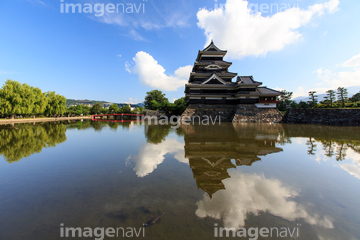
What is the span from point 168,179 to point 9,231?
295 centimetres

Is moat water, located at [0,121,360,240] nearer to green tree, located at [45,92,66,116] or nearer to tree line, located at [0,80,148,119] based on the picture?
tree line, located at [0,80,148,119]

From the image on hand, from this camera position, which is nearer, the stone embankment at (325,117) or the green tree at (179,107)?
the stone embankment at (325,117)

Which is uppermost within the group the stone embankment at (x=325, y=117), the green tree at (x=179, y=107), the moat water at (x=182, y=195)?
the green tree at (x=179, y=107)

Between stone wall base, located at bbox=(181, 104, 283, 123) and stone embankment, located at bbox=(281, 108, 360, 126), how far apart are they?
1620mm

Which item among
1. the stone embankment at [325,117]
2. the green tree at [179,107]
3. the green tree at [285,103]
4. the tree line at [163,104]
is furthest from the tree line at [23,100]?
the green tree at [285,103]

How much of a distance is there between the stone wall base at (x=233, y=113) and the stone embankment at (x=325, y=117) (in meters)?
1.62

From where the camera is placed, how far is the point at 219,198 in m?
3.11

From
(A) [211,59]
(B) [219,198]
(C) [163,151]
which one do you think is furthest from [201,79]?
(B) [219,198]

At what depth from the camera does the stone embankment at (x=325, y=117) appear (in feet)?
59.8

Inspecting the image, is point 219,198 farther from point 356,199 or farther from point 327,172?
point 327,172

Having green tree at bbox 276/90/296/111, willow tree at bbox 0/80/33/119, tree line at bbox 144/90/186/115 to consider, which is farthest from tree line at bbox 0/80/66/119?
green tree at bbox 276/90/296/111

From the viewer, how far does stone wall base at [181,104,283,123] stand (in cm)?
2225

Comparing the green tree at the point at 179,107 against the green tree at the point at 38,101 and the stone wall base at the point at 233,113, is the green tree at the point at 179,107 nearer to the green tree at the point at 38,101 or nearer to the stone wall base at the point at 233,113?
the stone wall base at the point at 233,113

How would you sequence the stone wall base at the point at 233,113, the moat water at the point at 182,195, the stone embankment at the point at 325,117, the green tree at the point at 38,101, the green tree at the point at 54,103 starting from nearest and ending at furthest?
the moat water at the point at 182,195 → the stone embankment at the point at 325,117 → the stone wall base at the point at 233,113 → the green tree at the point at 38,101 → the green tree at the point at 54,103
